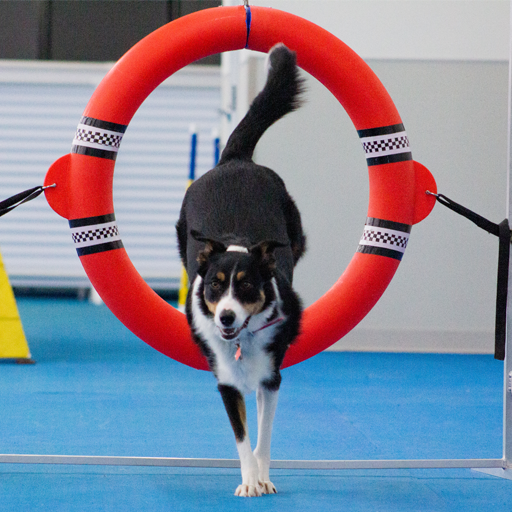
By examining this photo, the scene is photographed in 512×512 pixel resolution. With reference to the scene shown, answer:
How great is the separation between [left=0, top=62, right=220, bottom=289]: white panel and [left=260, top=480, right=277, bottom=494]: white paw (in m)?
6.38

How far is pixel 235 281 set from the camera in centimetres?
229

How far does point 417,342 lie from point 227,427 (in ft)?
9.22

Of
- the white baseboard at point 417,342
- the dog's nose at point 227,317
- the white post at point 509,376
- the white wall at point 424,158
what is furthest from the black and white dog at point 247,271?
the white baseboard at point 417,342

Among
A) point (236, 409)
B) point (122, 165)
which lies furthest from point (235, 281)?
point (122, 165)

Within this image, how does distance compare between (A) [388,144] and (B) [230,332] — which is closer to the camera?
(B) [230,332]

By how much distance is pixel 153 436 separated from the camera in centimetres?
331

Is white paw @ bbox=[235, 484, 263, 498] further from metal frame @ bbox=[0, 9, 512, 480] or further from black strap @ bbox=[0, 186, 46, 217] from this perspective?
black strap @ bbox=[0, 186, 46, 217]

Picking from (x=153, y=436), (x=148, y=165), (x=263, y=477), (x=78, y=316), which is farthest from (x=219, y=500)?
(x=148, y=165)

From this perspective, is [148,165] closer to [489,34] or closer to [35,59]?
[35,59]

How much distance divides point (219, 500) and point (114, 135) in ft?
4.55

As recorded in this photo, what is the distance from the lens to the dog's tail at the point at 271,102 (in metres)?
2.77

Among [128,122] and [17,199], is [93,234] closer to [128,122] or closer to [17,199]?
[17,199]

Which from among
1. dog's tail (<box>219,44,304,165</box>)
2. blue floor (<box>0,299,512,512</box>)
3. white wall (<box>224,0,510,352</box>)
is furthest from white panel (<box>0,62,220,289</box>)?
dog's tail (<box>219,44,304,165</box>)

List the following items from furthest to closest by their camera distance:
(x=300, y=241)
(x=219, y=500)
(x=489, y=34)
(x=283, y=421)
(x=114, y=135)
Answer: (x=489, y=34), (x=283, y=421), (x=300, y=241), (x=114, y=135), (x=219, y=500)
